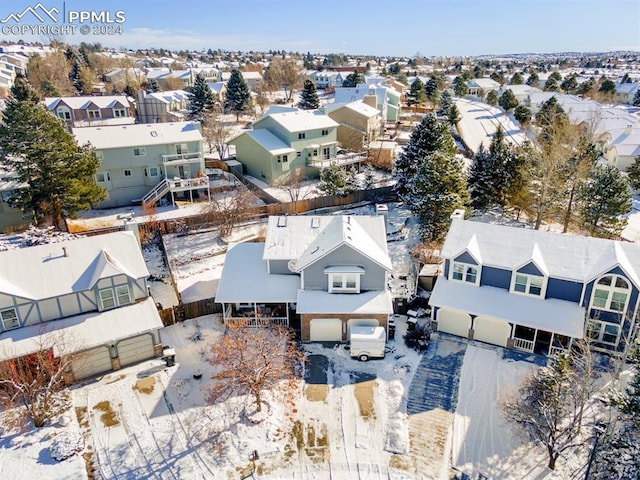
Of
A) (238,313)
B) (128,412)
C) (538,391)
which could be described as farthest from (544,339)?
(128,412)

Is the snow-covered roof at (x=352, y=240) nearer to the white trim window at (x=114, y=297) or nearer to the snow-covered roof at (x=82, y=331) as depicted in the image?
the snow-covered roof at (x=82, y=331)

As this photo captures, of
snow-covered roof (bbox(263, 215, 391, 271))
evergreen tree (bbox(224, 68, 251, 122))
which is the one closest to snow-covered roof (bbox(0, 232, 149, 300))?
snow-covered roof (bbox(263, 215, 391, 271))

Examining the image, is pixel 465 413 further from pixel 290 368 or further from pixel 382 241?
pixel 382 241

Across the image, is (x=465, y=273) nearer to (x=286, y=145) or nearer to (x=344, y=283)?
(x=344, y=283)

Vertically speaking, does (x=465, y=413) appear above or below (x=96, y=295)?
below

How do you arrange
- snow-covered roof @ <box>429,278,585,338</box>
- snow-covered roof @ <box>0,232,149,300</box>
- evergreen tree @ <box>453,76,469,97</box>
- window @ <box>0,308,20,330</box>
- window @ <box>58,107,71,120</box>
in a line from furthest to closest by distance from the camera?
evergreen tree @ <box>453,76,469,97</box> → window @ <box>58,107,71,120</box> → snow-covered roof @ <box>429,278,585,338</box> → snow-covered roof @ <box>0,232,149,300</box> → window @ <box>0,308,20,330</box>

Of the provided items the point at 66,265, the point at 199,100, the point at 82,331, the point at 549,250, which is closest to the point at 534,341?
the point at 549,250

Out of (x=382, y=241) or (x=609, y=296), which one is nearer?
(x=609, y=296)

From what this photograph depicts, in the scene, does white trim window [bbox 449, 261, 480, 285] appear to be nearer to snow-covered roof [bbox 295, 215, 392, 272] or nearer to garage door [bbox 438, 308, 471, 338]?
garage door [bbox 438, 308, 471, 338]
